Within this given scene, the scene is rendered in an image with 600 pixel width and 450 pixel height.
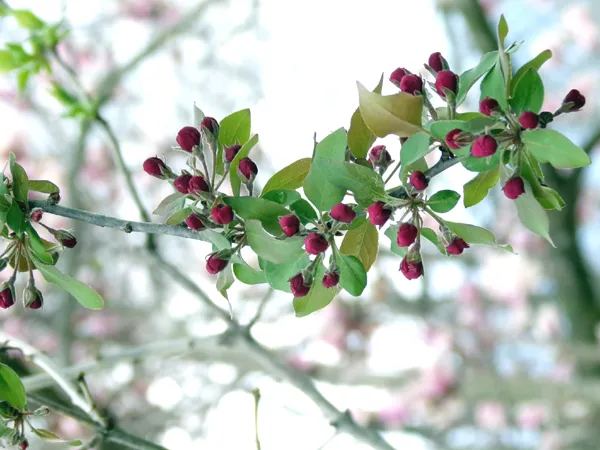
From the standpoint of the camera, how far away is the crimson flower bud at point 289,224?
0.43 meters

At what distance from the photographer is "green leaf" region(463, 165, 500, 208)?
469mm

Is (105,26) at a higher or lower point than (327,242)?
higher

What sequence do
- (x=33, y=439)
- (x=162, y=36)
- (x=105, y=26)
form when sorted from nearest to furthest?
1. (x=33, y=439)
2. (x=162, y=36)
3. (x=105, y=26)

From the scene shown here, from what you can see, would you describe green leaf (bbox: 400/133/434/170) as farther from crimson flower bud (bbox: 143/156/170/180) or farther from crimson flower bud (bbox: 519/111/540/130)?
crimson flower bud (bbox: 143/156/170/180)

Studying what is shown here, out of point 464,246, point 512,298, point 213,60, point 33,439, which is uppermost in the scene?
point 213,60

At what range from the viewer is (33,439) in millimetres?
1931

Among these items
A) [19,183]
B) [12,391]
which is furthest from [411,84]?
[12,391]

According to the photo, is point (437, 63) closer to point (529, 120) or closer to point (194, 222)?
point (529, 120)

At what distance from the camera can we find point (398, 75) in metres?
0.48

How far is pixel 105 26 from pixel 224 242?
395cm

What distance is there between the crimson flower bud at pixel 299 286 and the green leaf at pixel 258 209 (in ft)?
0.15

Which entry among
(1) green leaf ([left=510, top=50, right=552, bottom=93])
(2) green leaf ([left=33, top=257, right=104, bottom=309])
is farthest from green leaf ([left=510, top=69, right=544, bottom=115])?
(2) green leaf ([left=33, top=257, right=104, bottom=309])

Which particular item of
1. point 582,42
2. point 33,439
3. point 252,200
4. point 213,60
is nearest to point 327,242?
point 252,200

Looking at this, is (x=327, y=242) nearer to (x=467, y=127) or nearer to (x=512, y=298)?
(x=467, y=127)
